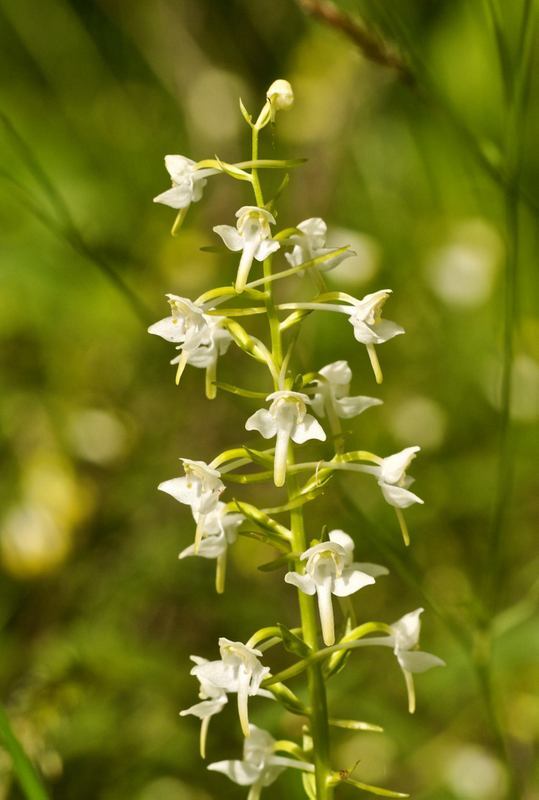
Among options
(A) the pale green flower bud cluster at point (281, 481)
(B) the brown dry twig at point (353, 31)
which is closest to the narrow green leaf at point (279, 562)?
(A) the pale green flower bud cluster at point (281, 481)

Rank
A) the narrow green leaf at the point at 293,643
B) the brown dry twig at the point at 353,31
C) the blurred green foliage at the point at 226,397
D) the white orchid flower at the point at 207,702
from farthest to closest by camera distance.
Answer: the blurred green foliage at the point at 226,397 → the brown dry twig at the point at 353,31 → the white orchid flower at the point at 207,702 → the narrow green leaf at the point at 293,643

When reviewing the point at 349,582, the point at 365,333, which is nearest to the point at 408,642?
the point at 349,582

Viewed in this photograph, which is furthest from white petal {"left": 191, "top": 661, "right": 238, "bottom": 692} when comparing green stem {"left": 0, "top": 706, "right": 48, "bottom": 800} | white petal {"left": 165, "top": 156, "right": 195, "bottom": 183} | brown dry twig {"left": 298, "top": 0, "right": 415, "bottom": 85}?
brown dry twig {"left": 298, "top": 0, "right": 415, "bottom": 85}

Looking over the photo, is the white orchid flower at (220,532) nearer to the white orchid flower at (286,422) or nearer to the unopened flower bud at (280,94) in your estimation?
the white orchid flower at (286,422)

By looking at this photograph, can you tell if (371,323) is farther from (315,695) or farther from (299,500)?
(315,695)

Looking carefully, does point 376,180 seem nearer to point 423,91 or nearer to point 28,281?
point 28,281

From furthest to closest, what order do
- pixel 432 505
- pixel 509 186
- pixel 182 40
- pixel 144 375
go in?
pixel 182 40
pixel 144 375
pixel 432 505
pixel 509 186

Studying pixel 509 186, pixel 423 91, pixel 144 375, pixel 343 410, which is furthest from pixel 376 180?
pixel 343 410
